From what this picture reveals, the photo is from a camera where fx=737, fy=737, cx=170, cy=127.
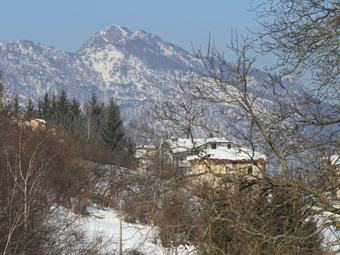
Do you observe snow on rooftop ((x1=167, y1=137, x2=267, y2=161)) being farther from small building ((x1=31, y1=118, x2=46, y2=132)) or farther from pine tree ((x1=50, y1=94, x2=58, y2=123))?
pine tree ((x1=50, y1=94, x2=58, y2=123))

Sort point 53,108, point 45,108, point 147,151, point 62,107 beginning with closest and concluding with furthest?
point 147,151 < point 62,107 < point 45,108 < point 53,108

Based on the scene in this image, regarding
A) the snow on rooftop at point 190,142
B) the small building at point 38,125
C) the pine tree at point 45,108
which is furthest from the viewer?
the pine tree at point 45,108

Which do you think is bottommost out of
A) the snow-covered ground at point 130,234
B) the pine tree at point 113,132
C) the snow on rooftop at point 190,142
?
the snow-covered ground at point 130,234

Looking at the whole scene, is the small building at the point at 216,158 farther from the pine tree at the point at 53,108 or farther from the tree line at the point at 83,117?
the pine tree at the point at 53,108

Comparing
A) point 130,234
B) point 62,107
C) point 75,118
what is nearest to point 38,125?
point 130,234

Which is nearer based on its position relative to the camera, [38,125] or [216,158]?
[216,158]

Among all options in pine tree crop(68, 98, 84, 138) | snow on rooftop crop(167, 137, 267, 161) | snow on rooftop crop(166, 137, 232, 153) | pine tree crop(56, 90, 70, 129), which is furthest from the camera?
pine tree crop(56, 90, 70, 129)

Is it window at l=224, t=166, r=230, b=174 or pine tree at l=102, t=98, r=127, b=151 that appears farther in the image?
pine tree at l=102, t=98, r=127, b=151

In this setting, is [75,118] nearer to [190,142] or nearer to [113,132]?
[113,132]

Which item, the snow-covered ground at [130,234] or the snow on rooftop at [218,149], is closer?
the snow-covered ground at [130,234]

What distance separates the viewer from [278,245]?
657 centimetres

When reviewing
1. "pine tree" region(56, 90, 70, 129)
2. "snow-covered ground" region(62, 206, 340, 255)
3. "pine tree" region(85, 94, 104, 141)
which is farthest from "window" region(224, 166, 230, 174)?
"pine tree" region(85, 94, 104, 141)

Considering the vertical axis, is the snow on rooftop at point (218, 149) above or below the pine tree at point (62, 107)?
below

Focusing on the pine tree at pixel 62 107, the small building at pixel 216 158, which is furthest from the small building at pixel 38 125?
the small building at pixel 216 158
